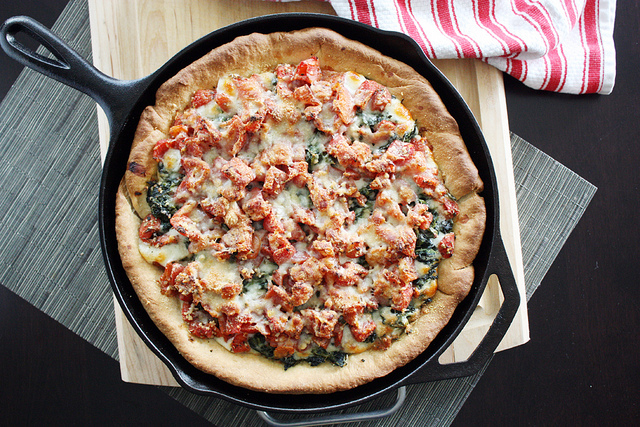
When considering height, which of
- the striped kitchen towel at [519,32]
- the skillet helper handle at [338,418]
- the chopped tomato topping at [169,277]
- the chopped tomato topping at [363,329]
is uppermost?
the striped kitchen towel at [519,32]

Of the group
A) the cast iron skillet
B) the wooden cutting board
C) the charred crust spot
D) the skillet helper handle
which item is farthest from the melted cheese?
the skillet helper handle

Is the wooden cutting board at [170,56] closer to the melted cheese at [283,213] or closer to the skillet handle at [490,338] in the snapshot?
the skillet handle at [490,338]

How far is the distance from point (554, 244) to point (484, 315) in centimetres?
74

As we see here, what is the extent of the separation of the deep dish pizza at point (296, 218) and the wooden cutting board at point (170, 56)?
1.21 ft

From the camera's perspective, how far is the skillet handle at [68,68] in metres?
2.05

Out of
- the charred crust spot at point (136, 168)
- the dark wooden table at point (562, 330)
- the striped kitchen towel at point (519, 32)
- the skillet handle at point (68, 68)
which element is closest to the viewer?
the skillet handle at point (68, 68)

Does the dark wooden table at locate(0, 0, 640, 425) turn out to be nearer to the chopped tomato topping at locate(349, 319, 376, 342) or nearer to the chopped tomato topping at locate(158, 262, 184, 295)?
the chopped tomato topping at locate(158, 262, 184, 295)

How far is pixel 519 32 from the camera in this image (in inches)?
100

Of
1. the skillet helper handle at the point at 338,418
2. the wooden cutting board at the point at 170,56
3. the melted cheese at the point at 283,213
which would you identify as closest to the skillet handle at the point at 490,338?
the melted cheese at the point at 283,213

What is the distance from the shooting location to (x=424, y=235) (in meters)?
2.19

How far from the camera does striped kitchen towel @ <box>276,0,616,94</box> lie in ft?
8.14

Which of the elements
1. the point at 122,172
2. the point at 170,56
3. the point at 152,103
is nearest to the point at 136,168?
the point at 122,172

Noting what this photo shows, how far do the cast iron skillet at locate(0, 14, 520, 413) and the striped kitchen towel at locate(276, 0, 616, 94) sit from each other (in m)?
0.22

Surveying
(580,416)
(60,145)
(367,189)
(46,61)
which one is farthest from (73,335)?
(580,416)
